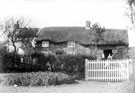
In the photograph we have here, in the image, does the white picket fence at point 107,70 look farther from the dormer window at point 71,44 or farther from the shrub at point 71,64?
the dormer window at point 71,44

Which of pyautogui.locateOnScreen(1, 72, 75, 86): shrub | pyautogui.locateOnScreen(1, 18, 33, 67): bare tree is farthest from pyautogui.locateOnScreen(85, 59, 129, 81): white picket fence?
pyautogui.locateOnScreen(1, 18, 33, 67): bare tree

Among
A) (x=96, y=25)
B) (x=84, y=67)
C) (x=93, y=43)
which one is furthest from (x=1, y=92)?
(x=93, y=43)

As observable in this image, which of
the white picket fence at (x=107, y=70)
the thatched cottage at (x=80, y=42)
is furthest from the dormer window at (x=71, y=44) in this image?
the white picket fence at (x=107, y=70)

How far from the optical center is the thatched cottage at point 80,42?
171 feet

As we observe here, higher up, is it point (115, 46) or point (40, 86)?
point (115, 46)

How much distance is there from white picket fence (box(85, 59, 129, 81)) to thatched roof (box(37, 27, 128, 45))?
1288 inches

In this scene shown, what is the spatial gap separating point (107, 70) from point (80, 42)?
3446cm

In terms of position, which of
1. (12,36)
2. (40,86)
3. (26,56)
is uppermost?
(12,36)

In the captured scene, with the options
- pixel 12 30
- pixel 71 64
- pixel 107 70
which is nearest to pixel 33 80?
pixel 71 64

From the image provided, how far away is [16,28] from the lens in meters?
39.7

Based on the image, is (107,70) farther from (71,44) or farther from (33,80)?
(71,44)

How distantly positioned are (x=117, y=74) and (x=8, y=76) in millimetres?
7599

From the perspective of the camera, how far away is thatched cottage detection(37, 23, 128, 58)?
51969mm

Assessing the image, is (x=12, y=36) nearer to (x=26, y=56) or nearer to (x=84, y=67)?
(x=26, y=56)
